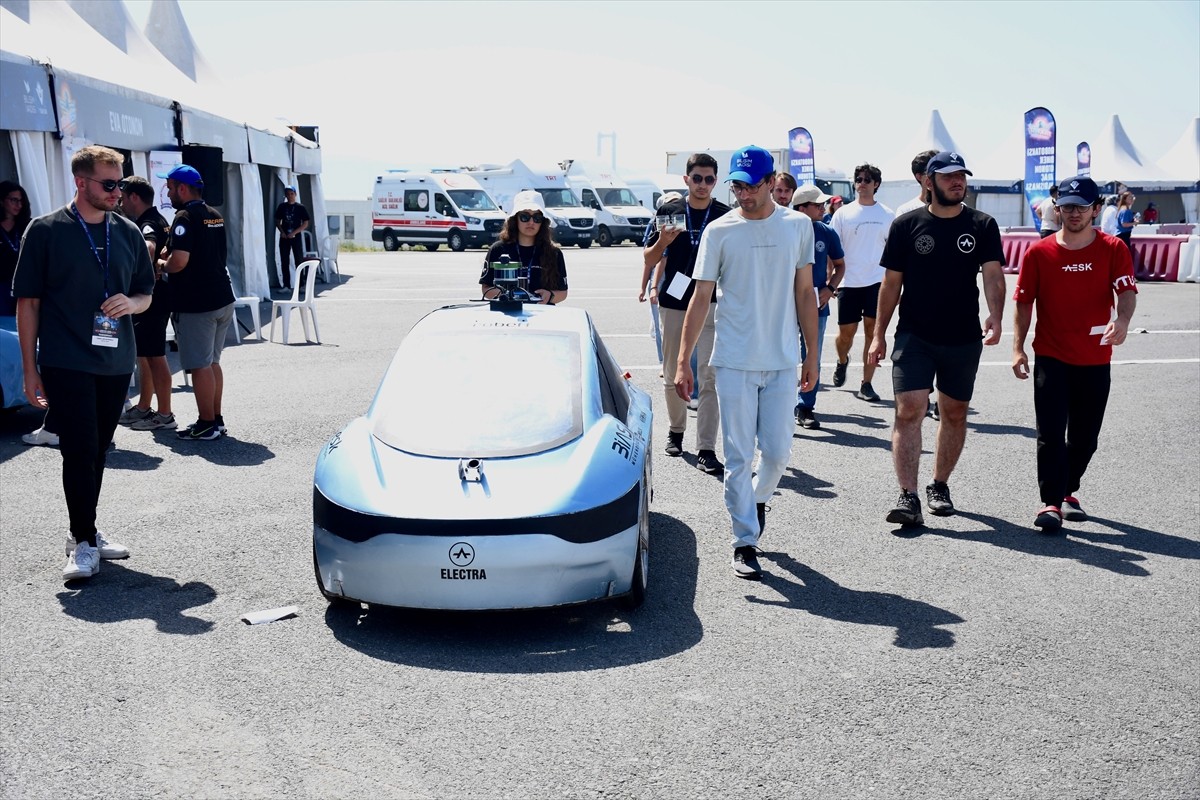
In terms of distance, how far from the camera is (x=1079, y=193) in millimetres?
6762

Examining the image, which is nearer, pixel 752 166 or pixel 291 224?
pixel 752 166

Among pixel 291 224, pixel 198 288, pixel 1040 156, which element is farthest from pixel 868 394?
pixel 1040 156

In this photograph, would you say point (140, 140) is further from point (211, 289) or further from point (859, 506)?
point (859, 506)

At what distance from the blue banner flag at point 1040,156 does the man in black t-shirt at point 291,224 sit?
21.6 metres

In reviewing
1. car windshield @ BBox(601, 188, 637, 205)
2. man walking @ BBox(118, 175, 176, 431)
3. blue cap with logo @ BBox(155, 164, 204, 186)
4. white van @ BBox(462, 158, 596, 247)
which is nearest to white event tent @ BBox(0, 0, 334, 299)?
man walking @ BBox(118, 175, 176, 431)

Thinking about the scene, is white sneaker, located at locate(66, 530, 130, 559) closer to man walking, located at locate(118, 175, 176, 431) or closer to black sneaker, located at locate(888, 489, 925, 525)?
man walking, located at locate(118, 175, 176, 431)

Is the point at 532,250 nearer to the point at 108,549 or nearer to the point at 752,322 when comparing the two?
the point at 752,322

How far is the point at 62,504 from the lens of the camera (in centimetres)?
753

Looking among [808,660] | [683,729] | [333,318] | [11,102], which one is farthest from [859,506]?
[333,318]

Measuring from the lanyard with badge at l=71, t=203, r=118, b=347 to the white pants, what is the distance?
2.96 meters

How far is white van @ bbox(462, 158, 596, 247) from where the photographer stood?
4400 cm

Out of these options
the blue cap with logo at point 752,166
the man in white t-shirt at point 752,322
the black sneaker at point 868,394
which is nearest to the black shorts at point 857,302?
the black sneaker at point 868,394

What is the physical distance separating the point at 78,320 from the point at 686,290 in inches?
162

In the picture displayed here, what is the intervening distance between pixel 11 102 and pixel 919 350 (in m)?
8.81
